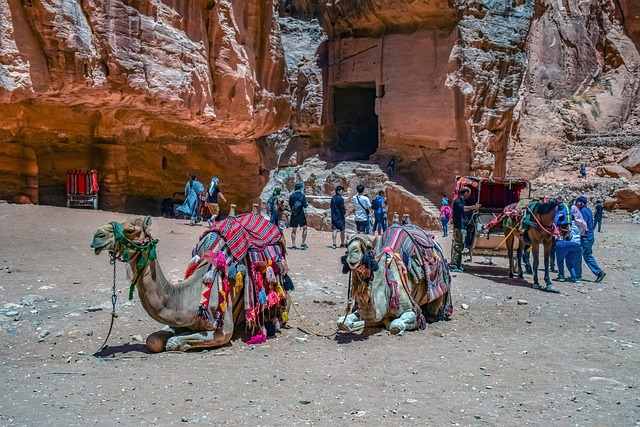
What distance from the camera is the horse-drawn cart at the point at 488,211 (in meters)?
12.1

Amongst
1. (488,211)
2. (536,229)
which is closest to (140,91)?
(488,211)

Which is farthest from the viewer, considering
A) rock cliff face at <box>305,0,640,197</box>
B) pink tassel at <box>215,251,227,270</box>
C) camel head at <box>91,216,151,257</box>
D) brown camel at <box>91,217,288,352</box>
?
rock cliff face at <box>305,0,640,197</box>

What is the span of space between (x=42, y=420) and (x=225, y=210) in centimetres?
1967

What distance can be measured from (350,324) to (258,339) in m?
1.02

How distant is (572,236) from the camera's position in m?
11.5

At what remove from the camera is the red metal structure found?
17.7m

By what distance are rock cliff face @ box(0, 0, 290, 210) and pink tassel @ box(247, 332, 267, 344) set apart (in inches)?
370

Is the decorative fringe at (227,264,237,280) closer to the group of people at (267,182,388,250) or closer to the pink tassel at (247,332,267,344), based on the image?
the pink tassel at (247,332,267,344)

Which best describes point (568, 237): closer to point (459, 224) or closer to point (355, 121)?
point (459, 224)

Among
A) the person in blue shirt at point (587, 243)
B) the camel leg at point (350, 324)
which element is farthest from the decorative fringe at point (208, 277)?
the person in blue shirt at point (587, 243)

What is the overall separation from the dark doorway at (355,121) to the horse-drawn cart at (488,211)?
11.6 metres

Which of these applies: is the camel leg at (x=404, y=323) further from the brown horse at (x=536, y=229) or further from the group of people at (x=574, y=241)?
the group of people at (x=574, y=241)

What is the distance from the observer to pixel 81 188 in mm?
17922

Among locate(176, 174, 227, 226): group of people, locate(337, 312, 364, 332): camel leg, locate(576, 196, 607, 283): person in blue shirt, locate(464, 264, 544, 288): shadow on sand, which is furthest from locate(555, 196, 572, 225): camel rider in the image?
locate(176, 174, 227, 226): group of people
